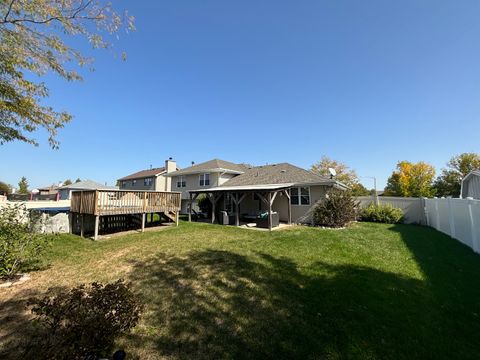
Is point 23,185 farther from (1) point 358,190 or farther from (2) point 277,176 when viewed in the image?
(1) point 358,190

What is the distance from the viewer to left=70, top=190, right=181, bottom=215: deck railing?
10484 mm

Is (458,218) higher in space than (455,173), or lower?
lower

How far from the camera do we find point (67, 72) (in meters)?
6.77

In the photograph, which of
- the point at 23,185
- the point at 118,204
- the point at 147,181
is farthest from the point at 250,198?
the point at 23,185

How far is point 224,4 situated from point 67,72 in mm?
6959

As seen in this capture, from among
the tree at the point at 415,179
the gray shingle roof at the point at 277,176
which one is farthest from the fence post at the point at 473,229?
the tree at the point at 415,179

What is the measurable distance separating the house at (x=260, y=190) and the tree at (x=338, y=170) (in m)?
21.3

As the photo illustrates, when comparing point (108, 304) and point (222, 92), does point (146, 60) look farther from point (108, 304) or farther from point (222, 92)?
point (108, 304)

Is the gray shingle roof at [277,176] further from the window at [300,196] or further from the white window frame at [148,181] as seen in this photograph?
the white window frame at [148,181]

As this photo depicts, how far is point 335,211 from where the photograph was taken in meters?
13.2

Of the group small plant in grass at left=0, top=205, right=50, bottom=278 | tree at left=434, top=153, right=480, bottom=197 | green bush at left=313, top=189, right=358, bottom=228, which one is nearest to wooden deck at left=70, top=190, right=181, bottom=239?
small plant in grass at left=0, top=205, right=50, bottom=278

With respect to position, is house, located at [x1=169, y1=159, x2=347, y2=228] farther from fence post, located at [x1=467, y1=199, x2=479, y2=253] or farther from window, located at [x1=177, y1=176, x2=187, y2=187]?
fence post, located at [x1=467, y1=199, x2=479, y2=253]

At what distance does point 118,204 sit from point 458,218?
1583 centimetres

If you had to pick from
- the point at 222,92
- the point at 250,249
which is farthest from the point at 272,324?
the point at 222,92
